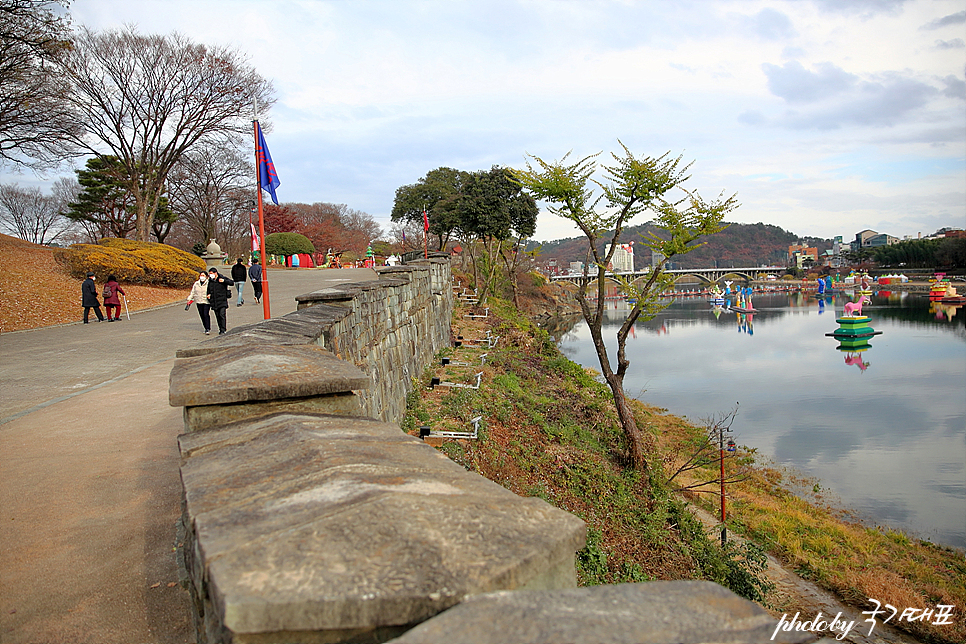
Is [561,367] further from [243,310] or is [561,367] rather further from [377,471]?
[377,471]

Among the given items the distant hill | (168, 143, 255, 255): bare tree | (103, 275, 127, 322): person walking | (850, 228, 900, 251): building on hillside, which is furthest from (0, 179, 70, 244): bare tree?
(850, 228, 900, 251): building on hillside

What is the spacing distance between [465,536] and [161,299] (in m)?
21.7

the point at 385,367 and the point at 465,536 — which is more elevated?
the point at 465,536

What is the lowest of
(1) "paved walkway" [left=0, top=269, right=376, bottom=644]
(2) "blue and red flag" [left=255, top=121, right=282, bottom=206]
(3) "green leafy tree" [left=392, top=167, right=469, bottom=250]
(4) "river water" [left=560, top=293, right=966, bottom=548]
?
(4) "river water" [left=560, top=293, right=966, bottom=548]

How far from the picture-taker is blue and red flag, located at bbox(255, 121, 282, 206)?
1143 centimetres

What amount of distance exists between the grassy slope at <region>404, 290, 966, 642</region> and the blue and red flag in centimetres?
474

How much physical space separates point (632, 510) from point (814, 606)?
3.32m

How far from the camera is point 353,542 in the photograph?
1.29m

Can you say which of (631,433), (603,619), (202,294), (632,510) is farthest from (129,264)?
(603,619)

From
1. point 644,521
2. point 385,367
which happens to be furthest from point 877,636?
point 385,367

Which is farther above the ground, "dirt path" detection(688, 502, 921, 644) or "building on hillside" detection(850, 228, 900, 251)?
"building on hillside" detection(850, 228, 900, 251)

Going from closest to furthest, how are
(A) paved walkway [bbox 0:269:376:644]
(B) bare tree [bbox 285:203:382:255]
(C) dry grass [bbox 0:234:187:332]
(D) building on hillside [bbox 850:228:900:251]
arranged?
(A) paved walkway [bbox 0:269:376:644], (C) dry grass [bbox 0:234:187:332], (B) bare tree [bbox 285:203:382:255], (D) building on hillside [bbox 850:228:900:251]

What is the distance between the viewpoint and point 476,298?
3147 cm

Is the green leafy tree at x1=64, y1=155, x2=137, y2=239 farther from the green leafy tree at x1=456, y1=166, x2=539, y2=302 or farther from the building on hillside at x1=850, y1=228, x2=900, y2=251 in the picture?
the building on hillside at x1=850, y1=228, x2=900, y2=251
